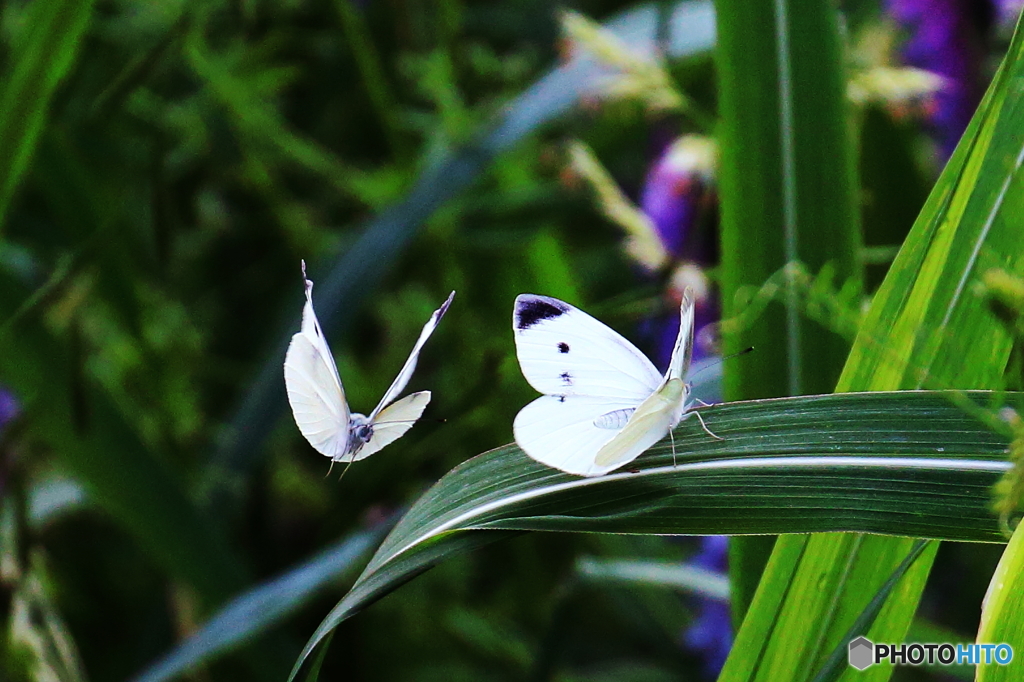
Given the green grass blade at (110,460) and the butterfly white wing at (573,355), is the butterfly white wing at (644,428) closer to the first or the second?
the butterfly white wing at (573,355)

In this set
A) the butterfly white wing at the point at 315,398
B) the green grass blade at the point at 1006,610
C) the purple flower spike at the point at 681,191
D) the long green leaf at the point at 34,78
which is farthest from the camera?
the purple flower spike at the point at 681,191

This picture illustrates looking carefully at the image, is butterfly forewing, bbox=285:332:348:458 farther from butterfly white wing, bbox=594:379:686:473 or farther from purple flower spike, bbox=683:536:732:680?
purple flower spike, bbox=683:536:732:680

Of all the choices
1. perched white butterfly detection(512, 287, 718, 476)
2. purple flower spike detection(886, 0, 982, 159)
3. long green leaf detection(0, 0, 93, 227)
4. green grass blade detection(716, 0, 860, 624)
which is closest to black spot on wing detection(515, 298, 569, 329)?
perched white butterfly detection(512, 287, 718, 476)

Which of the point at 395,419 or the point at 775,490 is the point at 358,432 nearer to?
the point at 395,419

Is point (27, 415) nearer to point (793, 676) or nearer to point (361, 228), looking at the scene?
point (361, 228)

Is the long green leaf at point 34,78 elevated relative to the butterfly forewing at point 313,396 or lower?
elevated

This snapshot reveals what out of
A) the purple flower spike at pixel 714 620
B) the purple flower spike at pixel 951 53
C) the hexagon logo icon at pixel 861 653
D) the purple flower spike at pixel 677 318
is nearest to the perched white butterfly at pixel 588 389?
the hexagon logo icon at pixel 861 653
